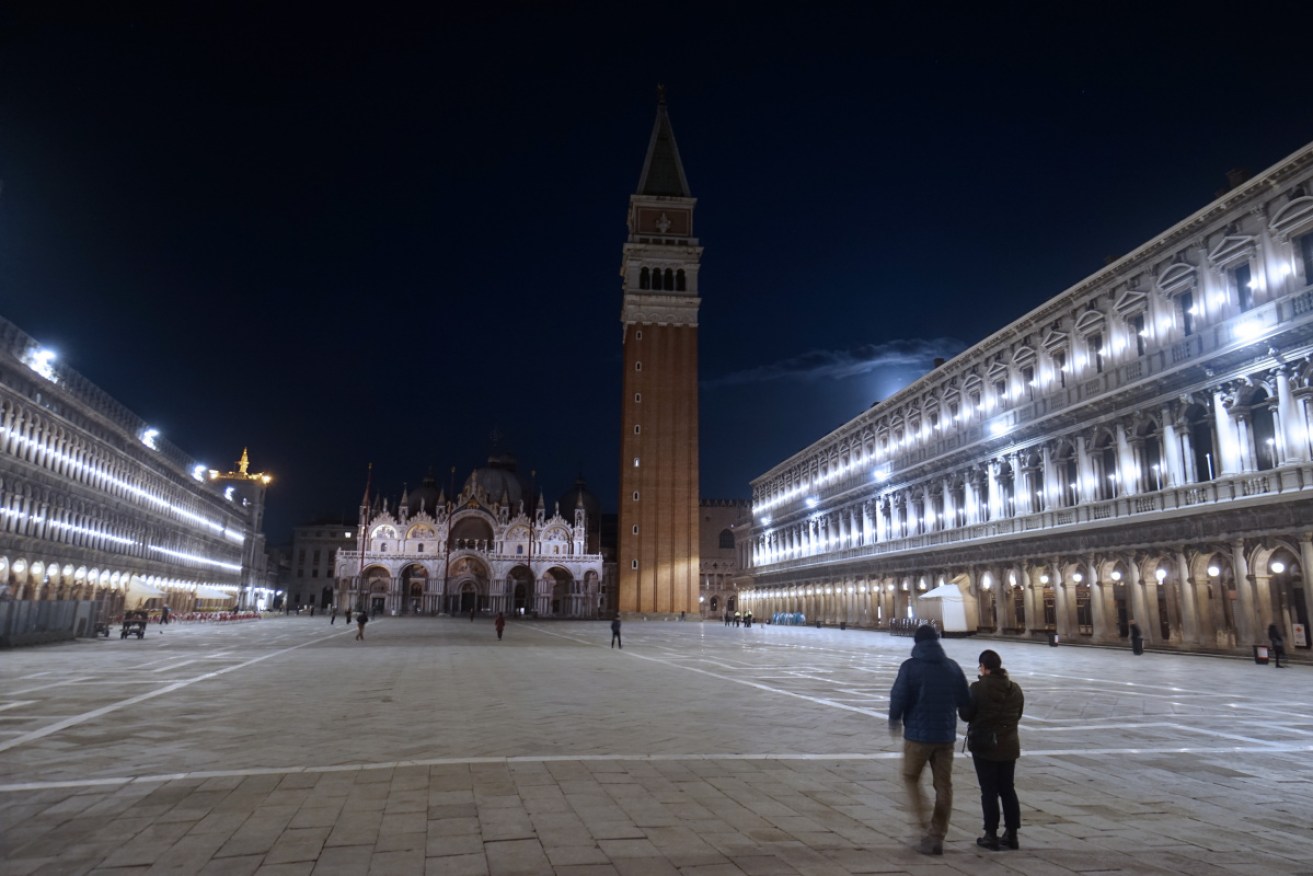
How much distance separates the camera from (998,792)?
20.6 ft

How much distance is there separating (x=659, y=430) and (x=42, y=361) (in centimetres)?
5214

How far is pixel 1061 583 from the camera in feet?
112

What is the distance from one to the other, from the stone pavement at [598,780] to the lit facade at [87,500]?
24.5 metres

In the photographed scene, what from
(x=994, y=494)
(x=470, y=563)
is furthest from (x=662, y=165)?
(x=994, y=494)

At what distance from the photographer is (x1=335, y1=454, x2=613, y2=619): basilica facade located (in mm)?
98062

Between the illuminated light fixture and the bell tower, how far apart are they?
49052 mm

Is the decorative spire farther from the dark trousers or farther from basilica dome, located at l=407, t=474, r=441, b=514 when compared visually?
the dark trousers

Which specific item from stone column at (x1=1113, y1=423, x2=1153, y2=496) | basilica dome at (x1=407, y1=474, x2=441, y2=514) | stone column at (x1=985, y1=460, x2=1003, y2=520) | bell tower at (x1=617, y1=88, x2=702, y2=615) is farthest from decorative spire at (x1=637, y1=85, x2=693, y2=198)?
stone column at (x1=1113, y1=423, x2=1153, y2=496)

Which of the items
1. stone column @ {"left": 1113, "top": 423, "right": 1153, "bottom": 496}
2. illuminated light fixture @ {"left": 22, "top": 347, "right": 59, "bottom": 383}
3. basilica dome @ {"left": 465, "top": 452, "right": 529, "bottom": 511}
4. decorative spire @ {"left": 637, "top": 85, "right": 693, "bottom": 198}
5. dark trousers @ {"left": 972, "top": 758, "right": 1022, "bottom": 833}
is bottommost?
dark trousers @ {"left": 972, "top": 758, "right": 1022, "bottom": 833}

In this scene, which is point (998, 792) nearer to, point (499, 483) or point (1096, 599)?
point (1096, 599)

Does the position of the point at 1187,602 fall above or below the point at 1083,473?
below

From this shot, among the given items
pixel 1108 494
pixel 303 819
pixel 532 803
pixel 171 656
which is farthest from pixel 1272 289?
pixel 171 656

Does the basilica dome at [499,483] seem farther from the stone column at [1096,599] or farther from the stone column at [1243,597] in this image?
the stone column at [1243,597]

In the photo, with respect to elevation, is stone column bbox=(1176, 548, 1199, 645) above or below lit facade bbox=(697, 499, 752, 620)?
below
